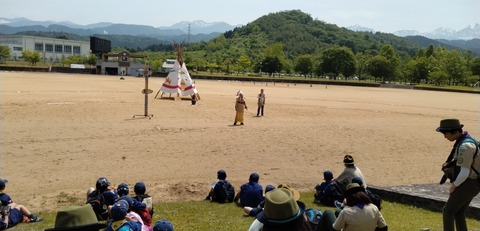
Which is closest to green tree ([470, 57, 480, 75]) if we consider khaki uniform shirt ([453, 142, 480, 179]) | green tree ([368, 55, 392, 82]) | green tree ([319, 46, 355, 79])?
green tree ([368, 55, 392, 82])

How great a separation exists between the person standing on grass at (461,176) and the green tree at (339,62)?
11208 centimetres

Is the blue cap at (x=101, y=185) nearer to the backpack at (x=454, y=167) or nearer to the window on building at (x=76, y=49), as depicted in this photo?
the backpack at (x=454, y=167)

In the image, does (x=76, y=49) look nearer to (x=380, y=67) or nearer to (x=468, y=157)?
(x=380, y=67)

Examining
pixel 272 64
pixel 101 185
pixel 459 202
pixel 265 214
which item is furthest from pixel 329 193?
A: pixel 272 64

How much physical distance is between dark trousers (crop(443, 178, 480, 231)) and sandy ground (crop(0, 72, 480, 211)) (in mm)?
5841

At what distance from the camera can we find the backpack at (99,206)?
7465mm

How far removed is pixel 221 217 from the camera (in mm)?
8141

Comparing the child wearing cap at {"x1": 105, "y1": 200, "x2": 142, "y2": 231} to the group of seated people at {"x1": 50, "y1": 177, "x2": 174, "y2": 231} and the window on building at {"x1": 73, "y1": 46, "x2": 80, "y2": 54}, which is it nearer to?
the group of seated people at {"x1": 50, "y1": 177, "x2": 174, "y2": 231}

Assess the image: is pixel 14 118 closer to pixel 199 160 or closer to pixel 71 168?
pixel 71 168

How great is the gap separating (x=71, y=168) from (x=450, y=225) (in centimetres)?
1034

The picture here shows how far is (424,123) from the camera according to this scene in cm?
2583

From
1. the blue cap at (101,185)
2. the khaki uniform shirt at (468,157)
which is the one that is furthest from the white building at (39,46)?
the khaki uniform shirt at (468,157)

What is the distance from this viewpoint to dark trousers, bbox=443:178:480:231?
18.2 feet

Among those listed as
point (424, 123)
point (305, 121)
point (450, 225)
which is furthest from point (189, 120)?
point (450, 225)
